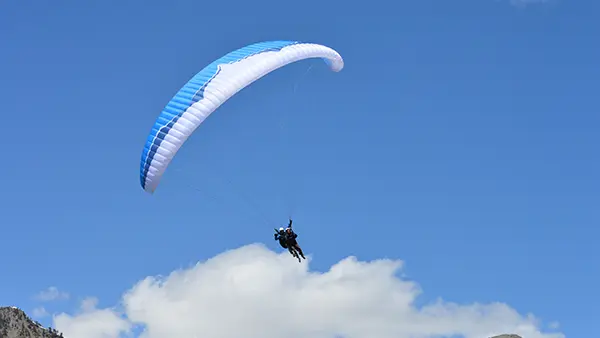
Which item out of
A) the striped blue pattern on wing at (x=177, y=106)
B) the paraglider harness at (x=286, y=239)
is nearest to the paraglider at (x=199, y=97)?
the striped blue pattern on wing at (x=177, y=106)

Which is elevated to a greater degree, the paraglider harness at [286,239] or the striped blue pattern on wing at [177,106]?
the striped blue pattern on wing at [177,106]

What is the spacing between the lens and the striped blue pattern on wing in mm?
58156

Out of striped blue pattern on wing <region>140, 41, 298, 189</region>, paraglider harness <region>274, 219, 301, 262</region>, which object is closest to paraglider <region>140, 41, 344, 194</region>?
striped blue pattern on wing <region>140, 41, 298, 189</region>

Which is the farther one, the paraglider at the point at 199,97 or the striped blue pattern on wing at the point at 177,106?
the striped blue pattern on wing at the point at 177,106

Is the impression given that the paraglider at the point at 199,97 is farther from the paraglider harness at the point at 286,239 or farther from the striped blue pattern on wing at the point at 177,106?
the paraglider harness at the point at 286,239

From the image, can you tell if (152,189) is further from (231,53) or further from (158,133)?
(231,53)

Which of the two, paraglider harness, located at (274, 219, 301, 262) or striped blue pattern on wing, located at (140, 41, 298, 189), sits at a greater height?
striped blue pattern on wing, located at (140, 41, 298, 189)

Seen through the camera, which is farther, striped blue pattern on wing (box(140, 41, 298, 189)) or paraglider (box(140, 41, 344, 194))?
striped blue pattern on wing (box(140, 41, 298, 189))

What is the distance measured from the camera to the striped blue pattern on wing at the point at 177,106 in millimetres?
58156

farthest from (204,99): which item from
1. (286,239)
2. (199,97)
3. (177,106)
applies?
(286,239)

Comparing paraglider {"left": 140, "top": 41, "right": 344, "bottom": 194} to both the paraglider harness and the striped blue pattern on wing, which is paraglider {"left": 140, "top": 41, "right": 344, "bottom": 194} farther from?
the paraglider harness

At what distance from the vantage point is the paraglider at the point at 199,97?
57.7 m

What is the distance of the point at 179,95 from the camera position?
59.4 meters

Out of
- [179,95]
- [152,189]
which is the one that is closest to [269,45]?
[179,95]
